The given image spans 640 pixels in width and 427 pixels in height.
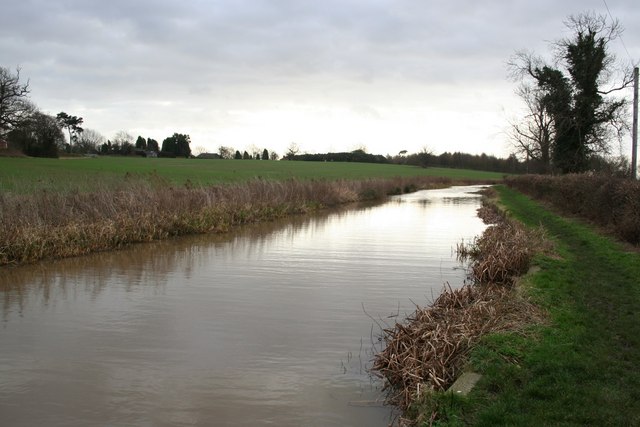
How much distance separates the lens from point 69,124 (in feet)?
367

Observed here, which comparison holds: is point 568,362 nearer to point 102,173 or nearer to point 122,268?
point 122,268

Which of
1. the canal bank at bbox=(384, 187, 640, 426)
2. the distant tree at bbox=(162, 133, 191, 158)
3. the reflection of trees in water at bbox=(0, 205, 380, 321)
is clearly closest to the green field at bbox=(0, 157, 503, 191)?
the reflection of trees in water at bbox=(0, 205, 380, 321)

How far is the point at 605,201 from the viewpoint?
1784cm

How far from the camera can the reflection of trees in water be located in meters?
11.2

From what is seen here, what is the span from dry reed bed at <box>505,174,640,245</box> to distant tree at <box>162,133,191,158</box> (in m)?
97.9

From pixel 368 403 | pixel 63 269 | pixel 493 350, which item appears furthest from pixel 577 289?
pixel 63 269

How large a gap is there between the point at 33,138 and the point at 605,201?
61.9 meters

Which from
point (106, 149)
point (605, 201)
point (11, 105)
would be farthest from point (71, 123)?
point (605, 201)

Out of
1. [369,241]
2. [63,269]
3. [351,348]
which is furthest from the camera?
[369,241]

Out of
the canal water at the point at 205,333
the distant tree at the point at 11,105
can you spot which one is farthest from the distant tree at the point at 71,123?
the canal water at the point at 205,333

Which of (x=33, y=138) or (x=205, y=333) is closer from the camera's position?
(x=205, y=333)

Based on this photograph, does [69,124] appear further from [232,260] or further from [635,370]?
[635,370]

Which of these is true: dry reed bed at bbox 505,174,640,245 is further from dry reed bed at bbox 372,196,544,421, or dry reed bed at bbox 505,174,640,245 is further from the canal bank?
dry reed bed at bbox 372,196,544,421

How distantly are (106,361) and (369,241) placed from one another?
1297cm
